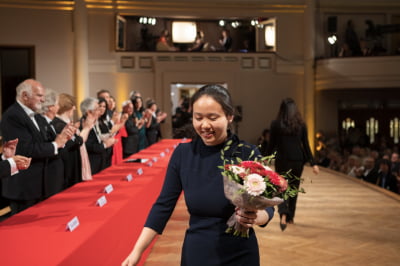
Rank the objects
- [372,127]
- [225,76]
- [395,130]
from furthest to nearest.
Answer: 1. [372,127]
2. [395,130]
3. [225,76]

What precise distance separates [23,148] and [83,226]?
4.28 feet

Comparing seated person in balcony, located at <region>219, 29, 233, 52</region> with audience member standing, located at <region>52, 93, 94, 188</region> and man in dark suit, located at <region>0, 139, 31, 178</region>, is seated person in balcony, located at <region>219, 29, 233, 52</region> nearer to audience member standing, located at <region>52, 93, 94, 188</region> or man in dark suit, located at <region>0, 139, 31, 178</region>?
audience member standing, located at <region>52, 93, 94, 188</region>

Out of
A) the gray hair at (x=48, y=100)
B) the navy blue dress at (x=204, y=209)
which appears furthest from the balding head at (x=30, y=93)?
the navy blue dress at (x=204, y=209)

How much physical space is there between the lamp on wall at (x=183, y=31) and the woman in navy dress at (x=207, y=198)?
13711 millimetres

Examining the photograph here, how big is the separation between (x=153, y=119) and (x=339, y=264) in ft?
20.7

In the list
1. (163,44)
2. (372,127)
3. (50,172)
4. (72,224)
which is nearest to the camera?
(72,224)

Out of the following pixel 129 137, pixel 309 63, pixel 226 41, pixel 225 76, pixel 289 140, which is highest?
pixel 226 41

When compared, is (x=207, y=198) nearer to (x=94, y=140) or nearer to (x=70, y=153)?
(x=70, y=153)

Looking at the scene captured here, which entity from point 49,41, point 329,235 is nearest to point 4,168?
point 329,235

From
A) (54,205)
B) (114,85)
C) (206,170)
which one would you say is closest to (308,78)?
(114,85)

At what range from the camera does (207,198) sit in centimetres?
197

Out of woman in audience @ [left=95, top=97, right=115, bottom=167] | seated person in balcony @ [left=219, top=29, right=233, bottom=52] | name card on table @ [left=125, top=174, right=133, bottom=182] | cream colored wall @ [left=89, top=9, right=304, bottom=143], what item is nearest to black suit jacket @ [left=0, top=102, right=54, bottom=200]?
name card on table @ [left=125, top=174, right=133, bottom=182]

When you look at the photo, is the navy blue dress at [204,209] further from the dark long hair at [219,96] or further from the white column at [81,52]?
the white column at [81,52]

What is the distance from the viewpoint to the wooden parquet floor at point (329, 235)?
4582 millimetres
